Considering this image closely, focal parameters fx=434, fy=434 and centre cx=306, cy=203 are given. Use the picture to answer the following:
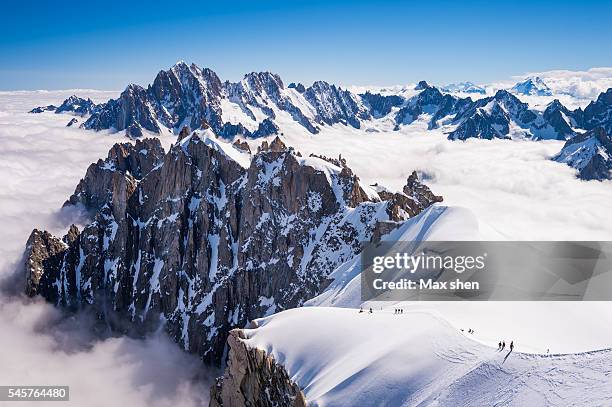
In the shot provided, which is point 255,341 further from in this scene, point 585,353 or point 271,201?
point 271,201

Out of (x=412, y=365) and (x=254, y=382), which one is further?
(x=254, y=382)

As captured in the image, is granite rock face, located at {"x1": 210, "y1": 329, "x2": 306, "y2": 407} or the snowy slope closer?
the snowy slope

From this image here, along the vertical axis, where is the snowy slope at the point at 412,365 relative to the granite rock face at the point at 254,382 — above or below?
above

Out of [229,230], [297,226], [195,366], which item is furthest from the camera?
[229,230]

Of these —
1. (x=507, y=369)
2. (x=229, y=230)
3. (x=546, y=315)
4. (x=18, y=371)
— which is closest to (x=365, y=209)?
(x=229, y=230)

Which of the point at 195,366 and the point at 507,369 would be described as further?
the point at 195,366

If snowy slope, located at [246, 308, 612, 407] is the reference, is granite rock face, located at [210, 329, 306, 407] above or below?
below

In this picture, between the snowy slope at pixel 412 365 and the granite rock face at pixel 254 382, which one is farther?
the granite rock face at pixel 254 382

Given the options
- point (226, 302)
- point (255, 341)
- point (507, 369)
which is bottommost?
point (226, 302)
